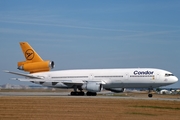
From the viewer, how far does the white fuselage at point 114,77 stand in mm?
49406

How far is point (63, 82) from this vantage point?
5272 cm

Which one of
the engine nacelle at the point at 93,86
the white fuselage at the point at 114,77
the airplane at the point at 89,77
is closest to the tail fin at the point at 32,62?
the airplane at the point at 89,77

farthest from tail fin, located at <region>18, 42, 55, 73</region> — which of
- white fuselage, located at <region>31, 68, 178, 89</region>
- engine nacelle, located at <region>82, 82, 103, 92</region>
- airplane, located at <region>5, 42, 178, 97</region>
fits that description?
engine nacelle, located at <region>82, 82, 103, 92</region>

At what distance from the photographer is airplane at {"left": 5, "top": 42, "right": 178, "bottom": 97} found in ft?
163

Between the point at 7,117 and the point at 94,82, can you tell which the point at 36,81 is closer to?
the point at 94,82

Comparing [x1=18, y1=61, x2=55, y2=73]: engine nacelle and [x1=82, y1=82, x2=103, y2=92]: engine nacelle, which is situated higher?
[x1=18, y1=61, x2=55, y2=73]: engine nacelle

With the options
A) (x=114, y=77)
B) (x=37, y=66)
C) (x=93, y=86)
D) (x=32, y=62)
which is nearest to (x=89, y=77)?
(x=93, y=86)

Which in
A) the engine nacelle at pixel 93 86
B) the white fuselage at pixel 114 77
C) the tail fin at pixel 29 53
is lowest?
the engine nacelle at pixel 93 86

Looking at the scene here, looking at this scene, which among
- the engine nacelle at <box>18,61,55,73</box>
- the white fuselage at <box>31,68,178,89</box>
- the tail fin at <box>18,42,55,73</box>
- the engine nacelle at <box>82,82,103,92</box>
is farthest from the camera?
the tail fin at <box>18,42,55,73</box>

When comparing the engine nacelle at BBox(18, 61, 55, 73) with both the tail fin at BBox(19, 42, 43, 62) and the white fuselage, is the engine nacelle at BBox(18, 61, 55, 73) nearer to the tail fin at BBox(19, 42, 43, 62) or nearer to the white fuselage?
the tail fin at BBox(19, 42, 43, 62)

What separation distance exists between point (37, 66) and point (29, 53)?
100 inches

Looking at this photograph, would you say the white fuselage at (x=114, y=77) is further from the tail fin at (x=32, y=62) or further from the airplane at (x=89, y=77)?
the tail fin at (x=32, y=62)

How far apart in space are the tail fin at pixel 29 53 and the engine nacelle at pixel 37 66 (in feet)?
2.77

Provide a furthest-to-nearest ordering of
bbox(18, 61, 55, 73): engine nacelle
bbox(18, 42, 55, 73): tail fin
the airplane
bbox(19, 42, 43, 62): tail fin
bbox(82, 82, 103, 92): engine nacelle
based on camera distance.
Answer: bbox(19, 42, 43, 62): tail fin < bbox(18, 42, 55, 73): tail fin < bbox(18, 61, 55, 73): engine nacelle < bbox(82, 82, 103, 92): engine nacelle < the airplane
